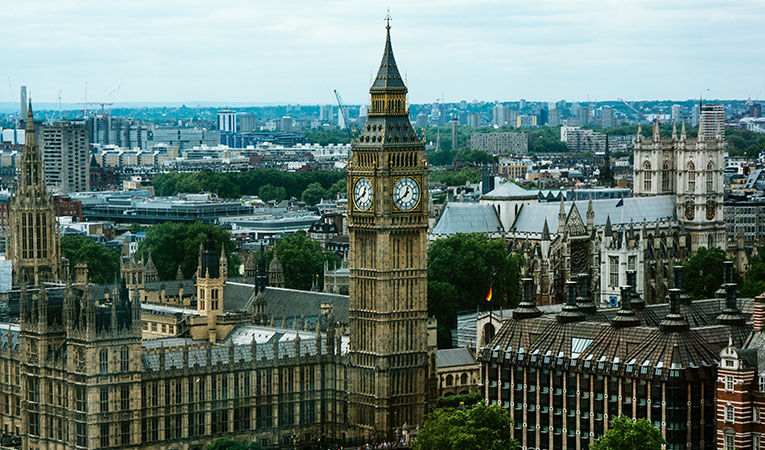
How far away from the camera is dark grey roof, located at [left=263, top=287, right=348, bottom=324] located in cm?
13675

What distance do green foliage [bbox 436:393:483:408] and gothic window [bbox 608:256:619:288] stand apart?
42.5m

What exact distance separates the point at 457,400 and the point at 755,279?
56473 mm

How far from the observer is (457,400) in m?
122

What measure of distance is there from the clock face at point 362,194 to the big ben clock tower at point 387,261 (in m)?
0.07

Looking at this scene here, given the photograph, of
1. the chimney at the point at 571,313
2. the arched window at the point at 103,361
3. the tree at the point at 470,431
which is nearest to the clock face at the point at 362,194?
the chimney at the point at 571,313

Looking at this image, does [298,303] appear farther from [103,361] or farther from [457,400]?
[103,361]

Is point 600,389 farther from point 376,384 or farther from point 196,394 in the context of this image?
point 196,394

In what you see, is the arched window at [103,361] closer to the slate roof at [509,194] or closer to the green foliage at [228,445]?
the green foliage at [228,445]

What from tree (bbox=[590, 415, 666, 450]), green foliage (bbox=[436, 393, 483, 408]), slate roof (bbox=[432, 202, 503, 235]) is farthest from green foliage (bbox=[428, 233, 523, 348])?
tree (bbox=[590, 415, 666, 450])

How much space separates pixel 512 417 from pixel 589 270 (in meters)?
63.0

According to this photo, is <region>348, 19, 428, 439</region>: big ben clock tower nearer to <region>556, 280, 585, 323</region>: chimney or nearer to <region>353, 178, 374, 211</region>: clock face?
<region>353, 178, 374, 211</region>: clock face

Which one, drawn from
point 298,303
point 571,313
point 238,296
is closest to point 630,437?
point 571,313

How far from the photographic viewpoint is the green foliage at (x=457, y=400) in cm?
12069

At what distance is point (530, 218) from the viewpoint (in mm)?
188125
